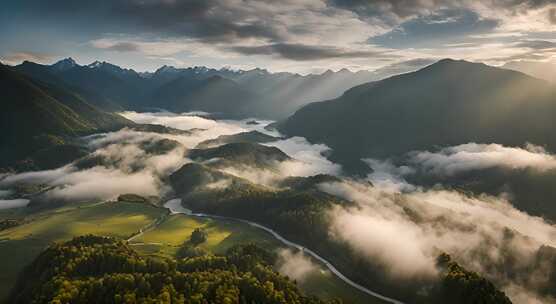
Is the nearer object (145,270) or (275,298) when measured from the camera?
(275,298)

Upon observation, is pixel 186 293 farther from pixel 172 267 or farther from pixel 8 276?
pixel 8 276

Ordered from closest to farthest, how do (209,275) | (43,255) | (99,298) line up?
(99,298) → (209,275) → (43,255)

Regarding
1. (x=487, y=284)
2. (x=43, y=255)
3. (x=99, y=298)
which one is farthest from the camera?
(x=43, y=255)

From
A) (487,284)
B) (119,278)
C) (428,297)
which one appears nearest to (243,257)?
(119,278)

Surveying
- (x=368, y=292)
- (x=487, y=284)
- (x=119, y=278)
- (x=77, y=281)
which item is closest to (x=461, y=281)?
(x=487, y=284)

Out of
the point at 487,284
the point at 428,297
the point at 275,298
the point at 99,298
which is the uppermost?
the point at 99,298

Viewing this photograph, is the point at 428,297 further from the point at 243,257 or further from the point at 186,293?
the point at 186,293

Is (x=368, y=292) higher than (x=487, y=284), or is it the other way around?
(x=487, y=284)
